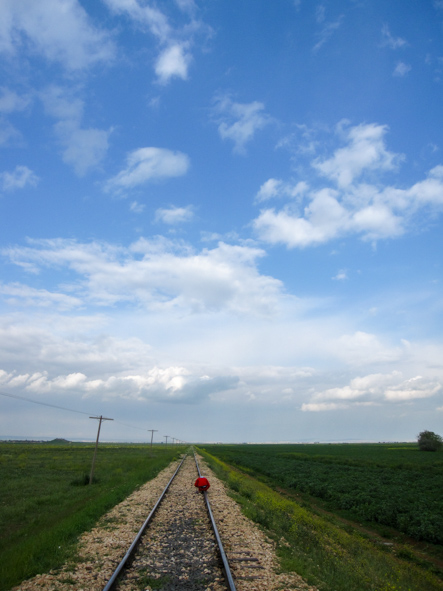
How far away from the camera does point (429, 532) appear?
14469mm

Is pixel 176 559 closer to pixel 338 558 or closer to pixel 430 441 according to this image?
pixel 338 558

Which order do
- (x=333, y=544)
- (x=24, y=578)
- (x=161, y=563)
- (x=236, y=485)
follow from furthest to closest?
(x=236, y=485) < (x=333, y=544) < (x=161, y=563) < (x=24, y=578)

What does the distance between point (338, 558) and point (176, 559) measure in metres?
5.35

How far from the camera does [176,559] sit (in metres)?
7.72

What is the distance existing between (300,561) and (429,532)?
32.3 feet

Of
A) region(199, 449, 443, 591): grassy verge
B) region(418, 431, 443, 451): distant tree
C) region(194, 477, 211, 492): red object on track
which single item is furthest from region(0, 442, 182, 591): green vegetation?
region(418, 431, 443, 451): distant tree

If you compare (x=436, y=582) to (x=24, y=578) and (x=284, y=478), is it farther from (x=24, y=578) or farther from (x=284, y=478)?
(x=284, y=478)

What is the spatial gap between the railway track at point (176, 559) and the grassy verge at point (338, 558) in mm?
1589

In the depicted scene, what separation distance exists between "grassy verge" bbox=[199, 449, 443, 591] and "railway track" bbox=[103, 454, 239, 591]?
62.6 inches

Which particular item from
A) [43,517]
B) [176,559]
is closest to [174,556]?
[176,559]

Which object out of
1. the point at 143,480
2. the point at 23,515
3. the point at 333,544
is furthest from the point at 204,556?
the point at 143,480

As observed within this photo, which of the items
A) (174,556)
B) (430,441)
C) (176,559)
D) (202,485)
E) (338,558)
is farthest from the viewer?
(430,441)

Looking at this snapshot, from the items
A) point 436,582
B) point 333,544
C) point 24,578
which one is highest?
point 24,578

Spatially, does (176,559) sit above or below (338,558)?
above
